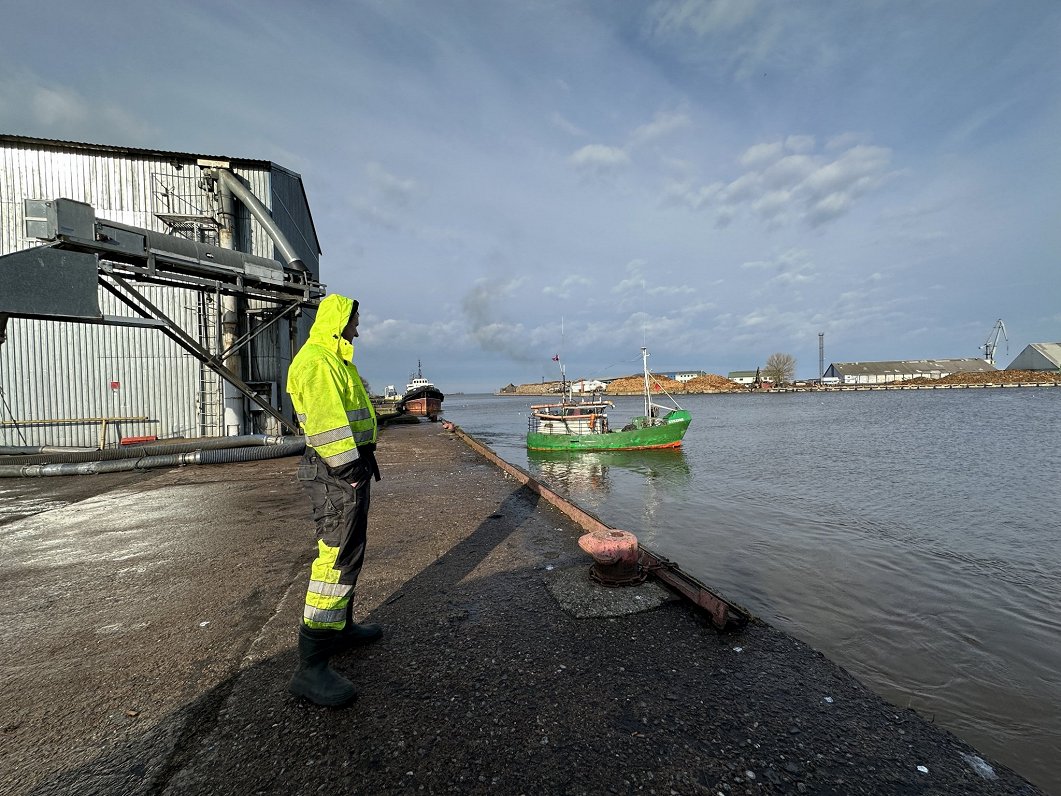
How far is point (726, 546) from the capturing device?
8.24m

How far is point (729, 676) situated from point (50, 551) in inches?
298

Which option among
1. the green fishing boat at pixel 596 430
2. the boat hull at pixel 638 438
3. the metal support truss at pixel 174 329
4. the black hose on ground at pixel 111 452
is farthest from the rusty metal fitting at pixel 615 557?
the boat hull at pixel 638 438

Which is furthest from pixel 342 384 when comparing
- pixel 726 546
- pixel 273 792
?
pixel 726 546

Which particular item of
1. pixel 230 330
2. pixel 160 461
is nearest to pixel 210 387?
pixel 230 330

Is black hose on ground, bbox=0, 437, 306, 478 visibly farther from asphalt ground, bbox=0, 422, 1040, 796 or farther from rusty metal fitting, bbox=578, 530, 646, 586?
rusty metal fitting, bbox=578, 530, 646, 586

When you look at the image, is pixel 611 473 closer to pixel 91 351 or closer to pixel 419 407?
pixel 91 351

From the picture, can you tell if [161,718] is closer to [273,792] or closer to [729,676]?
[273,792]

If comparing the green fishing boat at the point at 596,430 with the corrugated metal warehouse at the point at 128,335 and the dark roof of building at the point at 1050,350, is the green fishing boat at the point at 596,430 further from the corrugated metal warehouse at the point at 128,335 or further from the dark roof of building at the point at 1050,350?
the dark roof of building at the point at 1050,350

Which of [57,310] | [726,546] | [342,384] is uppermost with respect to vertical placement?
[57,310]

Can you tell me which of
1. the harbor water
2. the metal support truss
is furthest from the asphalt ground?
the metal support truss

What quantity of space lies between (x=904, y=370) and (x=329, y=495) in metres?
151

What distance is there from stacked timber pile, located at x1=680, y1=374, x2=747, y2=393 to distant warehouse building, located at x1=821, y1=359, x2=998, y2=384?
91.8 feet

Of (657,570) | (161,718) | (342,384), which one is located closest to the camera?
(161,718)

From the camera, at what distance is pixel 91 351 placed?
46.5ft
